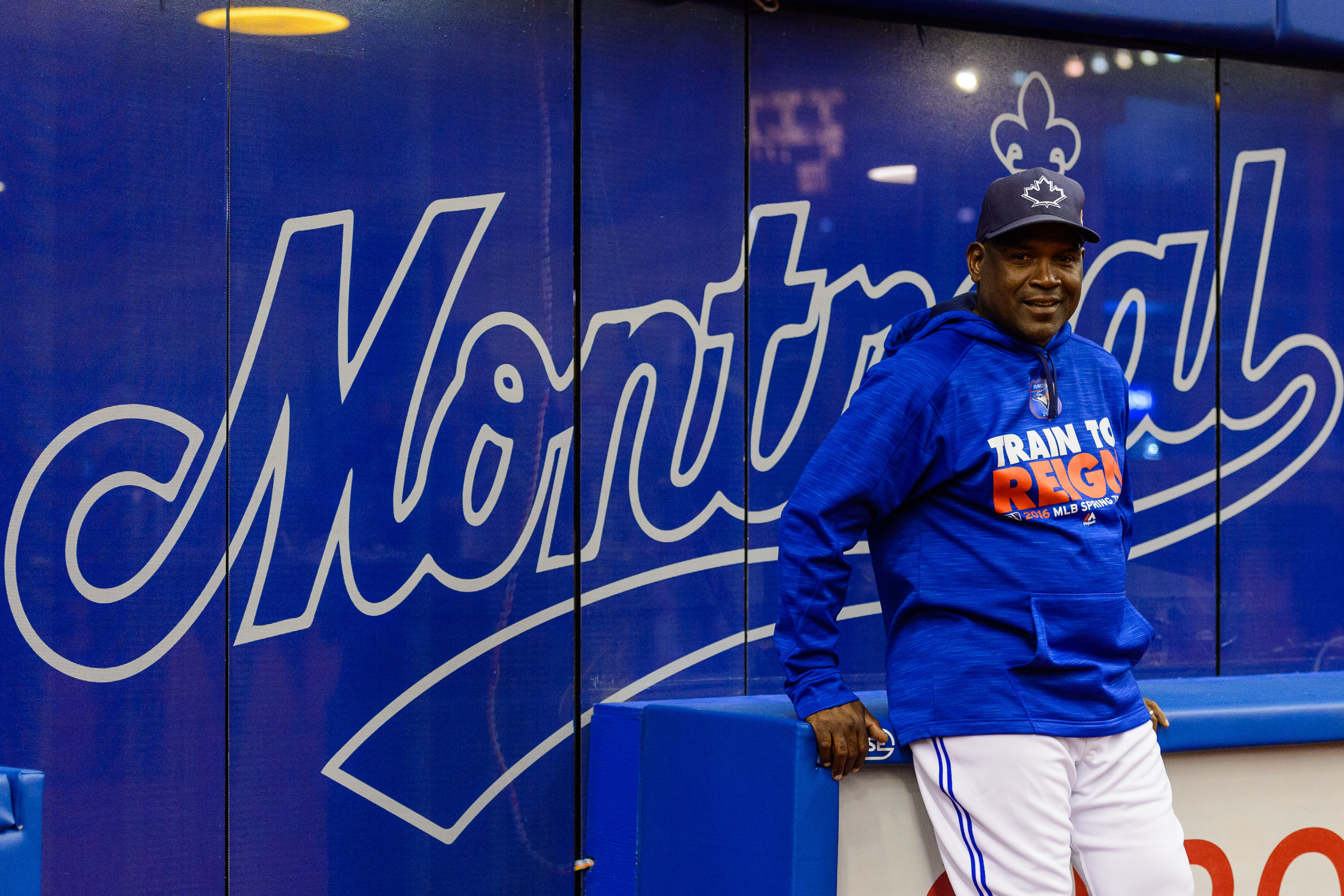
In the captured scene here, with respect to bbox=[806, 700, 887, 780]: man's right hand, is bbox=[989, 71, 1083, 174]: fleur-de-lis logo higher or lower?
higher

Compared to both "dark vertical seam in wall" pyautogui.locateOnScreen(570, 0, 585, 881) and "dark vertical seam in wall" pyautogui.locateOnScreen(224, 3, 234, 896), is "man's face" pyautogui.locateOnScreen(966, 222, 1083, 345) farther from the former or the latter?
"dark vertical seam in wall" pyautogui.locateOnScreen(224, 3, 234, 896)

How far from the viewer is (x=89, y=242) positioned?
3.34m

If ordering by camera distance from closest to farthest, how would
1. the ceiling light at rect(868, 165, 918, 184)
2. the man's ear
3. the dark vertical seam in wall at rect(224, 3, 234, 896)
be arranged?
1. the man's ear
2. the dark vertical seam in wall at rect(224, 3, 234, 896)
3. the ceiling light at rect(868, 165, 918, 184)

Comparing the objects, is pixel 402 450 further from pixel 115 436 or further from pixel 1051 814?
pixel 1051 814

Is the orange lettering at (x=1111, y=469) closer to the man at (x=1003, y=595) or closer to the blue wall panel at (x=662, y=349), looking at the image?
the man at (x=1003, y=595)

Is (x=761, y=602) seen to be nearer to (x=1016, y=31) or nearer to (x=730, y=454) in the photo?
(x=730, y=454)

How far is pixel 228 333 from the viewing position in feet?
11.4

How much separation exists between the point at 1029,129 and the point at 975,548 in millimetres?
2197

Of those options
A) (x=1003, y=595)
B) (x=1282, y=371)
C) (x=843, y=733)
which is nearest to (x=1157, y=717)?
(x=1003, y=595)

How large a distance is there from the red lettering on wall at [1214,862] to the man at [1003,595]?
0.45m

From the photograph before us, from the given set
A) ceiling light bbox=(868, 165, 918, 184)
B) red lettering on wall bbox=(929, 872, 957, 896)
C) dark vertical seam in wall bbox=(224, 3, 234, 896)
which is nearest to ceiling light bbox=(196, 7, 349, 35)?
dark vertical seam in wall bbox=(224, 3, 234, 896)

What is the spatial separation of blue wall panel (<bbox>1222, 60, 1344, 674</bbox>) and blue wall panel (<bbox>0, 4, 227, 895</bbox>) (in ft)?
10.6

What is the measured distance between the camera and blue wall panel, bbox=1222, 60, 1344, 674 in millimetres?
4520

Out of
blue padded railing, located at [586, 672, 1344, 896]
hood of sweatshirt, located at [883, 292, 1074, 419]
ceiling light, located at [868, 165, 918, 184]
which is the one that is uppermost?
ceiling light, located at [868, 165, 918, 184]
